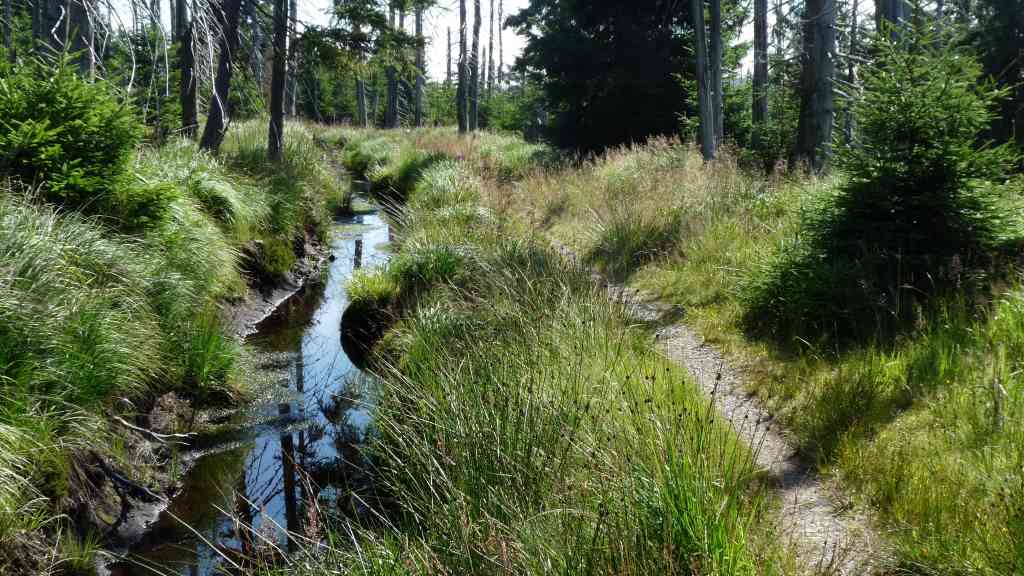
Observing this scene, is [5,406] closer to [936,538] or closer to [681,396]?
[681,396]

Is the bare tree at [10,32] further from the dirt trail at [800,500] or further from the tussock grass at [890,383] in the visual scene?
the tussock grass at [890,383]

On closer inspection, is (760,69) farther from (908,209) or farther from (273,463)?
(273,463)

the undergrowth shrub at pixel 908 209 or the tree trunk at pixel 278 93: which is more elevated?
the tree trunk at pixel 278 93

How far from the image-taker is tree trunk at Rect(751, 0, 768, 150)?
18094 mm

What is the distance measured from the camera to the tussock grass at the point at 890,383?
279 centimetres

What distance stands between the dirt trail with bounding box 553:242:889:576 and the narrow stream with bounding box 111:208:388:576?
1.90m

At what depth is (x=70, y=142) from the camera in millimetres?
6430

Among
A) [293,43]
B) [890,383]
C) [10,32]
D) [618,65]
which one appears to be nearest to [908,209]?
[890,383]

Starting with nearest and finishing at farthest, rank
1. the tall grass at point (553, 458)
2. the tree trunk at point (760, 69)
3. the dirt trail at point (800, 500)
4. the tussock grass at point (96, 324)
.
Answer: the tall grass at point (553, 458) < the dirt trail at point (800, 500) < the tussock grass at point (96, 324) < the tree trunk at point (760, 69)

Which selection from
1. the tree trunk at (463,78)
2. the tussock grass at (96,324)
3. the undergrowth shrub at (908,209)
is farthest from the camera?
the tree trunk at (463,78)

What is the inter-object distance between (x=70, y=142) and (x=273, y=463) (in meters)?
3.44

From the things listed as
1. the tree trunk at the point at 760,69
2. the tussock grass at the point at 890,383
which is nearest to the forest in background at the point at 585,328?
the tussock grass at the point at 890,383

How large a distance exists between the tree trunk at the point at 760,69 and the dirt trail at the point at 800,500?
1342cm

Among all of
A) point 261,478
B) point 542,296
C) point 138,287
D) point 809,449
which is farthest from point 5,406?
point 809,449
